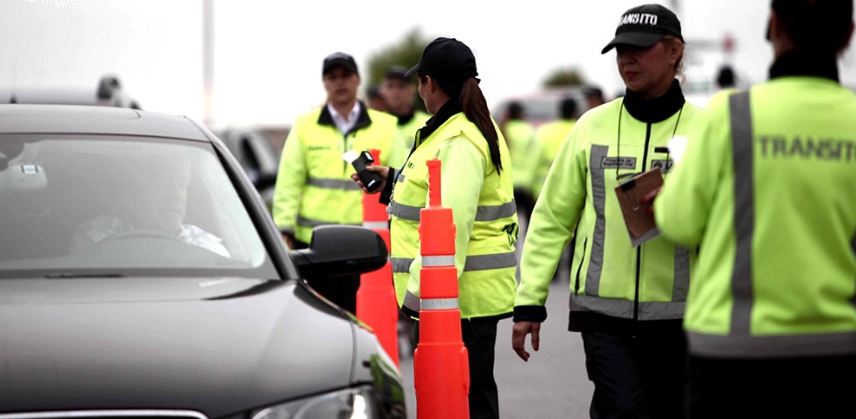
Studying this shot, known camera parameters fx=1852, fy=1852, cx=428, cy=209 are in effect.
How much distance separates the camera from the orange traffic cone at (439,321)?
6.82 meters

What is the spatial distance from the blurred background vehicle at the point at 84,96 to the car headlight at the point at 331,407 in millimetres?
7060

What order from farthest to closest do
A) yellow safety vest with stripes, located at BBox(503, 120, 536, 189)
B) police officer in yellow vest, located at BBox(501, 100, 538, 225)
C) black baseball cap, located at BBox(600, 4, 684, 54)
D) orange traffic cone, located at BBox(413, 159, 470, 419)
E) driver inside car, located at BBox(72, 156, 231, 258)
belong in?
yellow safety vest with stripes, located at BBox(503, 120, 536, 189) < police officer in yellow vest, located at BBox(501, 100, 538, 225) < orange traffic cone, located at BBox(413, 159, 470, 419) < black baseball cap, located at BBox(600, 4, 684, 54) < driver inside car, located at BBox(72, 156, 231, 258)

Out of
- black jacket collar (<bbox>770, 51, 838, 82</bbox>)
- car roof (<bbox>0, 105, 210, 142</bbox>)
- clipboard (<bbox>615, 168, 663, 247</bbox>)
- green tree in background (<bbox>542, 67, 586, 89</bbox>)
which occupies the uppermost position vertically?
black jacket collar (<bbox>770, 51, 838, 82</bbox>)

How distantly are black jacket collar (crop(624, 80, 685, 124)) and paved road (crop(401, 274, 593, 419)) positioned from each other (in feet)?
11.4

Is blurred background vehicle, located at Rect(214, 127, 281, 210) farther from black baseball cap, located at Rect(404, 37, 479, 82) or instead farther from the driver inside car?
the driver inside car

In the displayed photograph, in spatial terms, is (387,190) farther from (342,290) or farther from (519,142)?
(519,142)

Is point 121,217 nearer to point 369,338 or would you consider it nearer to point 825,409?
point 369,338

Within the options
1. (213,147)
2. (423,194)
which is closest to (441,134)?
(423,194)

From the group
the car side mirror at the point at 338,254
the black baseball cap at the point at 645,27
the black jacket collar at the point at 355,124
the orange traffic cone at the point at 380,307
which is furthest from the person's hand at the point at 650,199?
the black jacket collar at the point at 355,124

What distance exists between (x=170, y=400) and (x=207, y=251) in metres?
1.40

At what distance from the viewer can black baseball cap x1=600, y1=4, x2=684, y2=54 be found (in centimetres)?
625

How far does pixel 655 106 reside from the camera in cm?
626

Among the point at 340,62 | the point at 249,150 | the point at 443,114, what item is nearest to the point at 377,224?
the point at 340,62

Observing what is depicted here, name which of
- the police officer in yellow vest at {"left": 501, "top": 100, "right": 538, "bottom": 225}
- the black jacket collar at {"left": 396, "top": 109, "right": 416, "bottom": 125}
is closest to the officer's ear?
the black jacket collar at {"left": 396, "top": 109, "right": 416, "bottom": 125}
